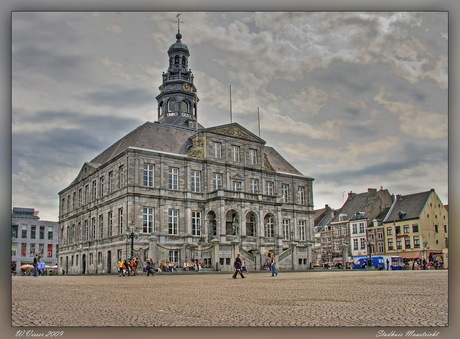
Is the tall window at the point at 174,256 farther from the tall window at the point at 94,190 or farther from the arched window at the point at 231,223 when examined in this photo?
the tall window at the point at 94,190

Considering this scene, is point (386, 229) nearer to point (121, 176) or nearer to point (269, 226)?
point (269, 226)

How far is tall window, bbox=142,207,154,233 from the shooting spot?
137ft

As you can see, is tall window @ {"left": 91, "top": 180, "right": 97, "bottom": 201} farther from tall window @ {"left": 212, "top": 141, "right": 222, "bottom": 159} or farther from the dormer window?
the dormer window

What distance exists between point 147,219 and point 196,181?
592 centimetres

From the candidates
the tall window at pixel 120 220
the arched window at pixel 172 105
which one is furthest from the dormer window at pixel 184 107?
the tall window at pixel 120 220

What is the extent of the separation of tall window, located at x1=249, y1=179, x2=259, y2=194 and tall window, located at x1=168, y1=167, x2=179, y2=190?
7511mm

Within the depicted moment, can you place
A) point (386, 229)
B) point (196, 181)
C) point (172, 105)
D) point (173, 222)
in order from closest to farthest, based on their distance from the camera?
point (386, 229), point (173, 222), point (196, 181), point (172, 105)

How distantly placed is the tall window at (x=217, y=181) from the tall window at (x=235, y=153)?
85.2 inches

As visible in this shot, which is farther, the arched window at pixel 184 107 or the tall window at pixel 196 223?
the arched window at pixel 184 107

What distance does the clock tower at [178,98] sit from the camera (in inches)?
2266

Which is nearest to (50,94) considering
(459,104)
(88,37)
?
(88,37)

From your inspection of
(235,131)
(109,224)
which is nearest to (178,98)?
(235,131)

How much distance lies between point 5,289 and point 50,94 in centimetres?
550

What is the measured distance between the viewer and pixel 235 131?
4759cm
